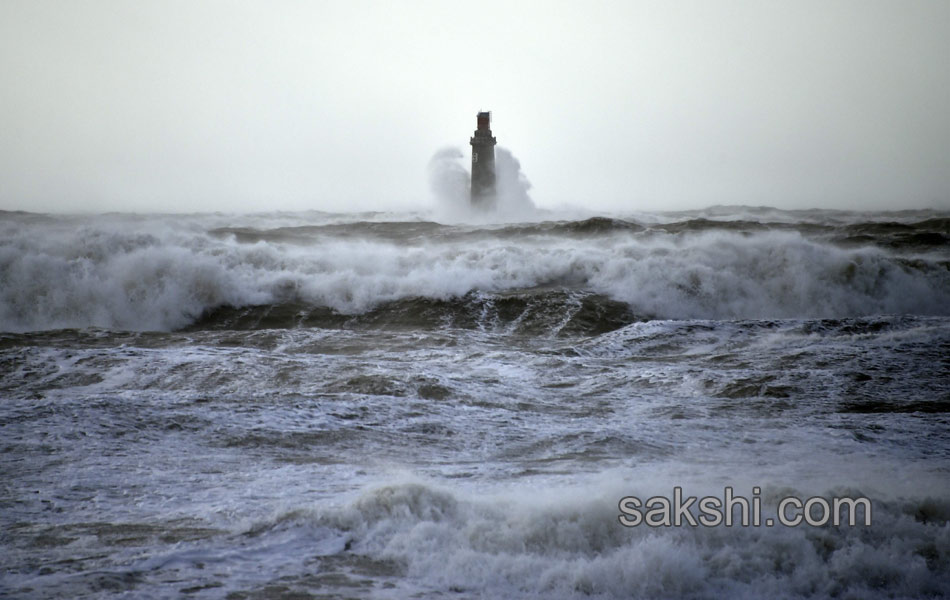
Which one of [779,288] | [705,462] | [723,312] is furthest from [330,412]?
[779,288]

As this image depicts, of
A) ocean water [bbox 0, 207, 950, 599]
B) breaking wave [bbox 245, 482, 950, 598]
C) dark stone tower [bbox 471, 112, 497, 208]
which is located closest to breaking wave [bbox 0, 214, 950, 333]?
ocean water [bbox 0, 207, 950, 599]

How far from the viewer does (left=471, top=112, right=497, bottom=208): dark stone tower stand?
1101 inches

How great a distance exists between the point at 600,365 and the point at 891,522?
5108mm

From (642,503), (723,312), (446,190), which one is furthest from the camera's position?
(446,190)

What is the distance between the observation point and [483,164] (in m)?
28.5

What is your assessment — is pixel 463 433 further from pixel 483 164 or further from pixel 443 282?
pixel 483 164

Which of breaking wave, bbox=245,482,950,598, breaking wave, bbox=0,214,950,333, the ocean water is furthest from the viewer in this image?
breaking wave, bbox=0,214,950,333

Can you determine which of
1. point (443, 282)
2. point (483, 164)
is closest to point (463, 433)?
point (443, 282)

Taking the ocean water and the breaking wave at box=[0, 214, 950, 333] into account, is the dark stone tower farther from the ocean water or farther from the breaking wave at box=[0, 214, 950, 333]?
the ocean water

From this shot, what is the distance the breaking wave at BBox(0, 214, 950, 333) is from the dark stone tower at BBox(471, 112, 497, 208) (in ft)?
39.4

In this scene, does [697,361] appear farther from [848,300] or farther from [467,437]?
[848,300]

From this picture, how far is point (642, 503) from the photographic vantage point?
3779mm

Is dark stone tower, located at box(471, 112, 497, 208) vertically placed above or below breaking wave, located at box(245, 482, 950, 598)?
above

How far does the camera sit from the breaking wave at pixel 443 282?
1366cm
